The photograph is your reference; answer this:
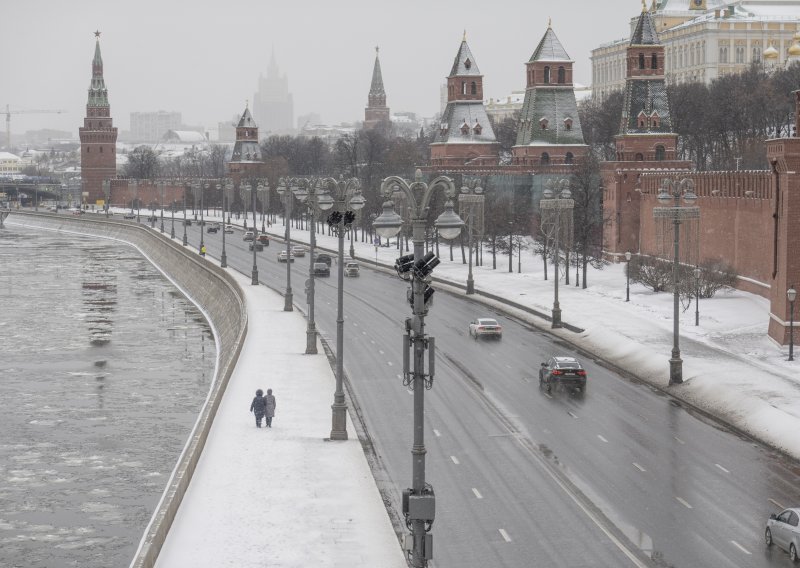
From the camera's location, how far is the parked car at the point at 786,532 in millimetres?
23688

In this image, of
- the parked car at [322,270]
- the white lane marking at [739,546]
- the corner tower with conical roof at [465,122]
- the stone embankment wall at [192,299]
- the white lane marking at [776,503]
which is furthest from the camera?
the corner tower with conical roof at [465,122]

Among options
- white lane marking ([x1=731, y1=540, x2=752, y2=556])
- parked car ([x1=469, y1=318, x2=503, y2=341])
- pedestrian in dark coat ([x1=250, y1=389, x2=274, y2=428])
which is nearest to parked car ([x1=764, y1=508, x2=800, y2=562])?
white lane marking ([x1=731, y1=540, x2=752, y2=556])

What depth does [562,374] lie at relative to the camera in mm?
42188

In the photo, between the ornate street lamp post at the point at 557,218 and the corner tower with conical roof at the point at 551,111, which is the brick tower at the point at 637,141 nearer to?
the ornate street lamp post at the point at 557,218

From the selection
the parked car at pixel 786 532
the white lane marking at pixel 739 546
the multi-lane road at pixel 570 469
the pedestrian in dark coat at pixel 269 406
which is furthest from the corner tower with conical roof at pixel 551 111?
the parked car at pixel 786 532

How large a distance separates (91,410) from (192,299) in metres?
40.5

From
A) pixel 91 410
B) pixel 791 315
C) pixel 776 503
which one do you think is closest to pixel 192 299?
pixel 91 410

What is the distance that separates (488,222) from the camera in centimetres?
9825

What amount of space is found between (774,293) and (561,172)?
61.3 metres

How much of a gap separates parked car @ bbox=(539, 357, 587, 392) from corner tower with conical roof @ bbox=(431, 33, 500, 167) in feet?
265

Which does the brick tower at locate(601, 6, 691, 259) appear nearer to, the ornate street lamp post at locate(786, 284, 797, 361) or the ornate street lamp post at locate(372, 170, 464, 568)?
the ornate street lamp post at locate(786, 284, 797, 361)

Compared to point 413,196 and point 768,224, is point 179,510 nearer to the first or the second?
point 413,196

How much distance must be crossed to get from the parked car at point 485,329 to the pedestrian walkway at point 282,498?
13.5 meters

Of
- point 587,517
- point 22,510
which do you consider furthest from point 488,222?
point 587,517
